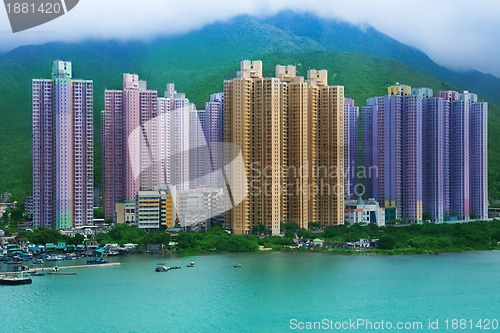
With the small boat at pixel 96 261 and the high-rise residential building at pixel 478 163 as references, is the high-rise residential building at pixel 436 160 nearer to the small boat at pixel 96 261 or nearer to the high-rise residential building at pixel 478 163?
the high-rise residential building at pixel 478 163

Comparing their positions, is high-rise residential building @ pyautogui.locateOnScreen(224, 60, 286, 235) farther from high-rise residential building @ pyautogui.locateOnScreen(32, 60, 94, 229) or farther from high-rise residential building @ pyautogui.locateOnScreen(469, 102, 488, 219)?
high-rise residential building @ pyautogui.locateOnScreen(469, 102, 488, 219)

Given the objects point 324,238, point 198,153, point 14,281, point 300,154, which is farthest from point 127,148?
point 14,281

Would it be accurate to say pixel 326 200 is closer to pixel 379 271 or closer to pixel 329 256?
pixel 329 256

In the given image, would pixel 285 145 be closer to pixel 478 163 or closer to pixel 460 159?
pixel 460 159

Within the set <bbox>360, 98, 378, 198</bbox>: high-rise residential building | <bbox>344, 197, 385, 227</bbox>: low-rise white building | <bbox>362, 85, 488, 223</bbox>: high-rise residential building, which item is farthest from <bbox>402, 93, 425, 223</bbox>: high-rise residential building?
<bbox>344, 197, 385, 227</bbox>: low-rise white building

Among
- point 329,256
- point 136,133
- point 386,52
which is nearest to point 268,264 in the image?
point 329,256

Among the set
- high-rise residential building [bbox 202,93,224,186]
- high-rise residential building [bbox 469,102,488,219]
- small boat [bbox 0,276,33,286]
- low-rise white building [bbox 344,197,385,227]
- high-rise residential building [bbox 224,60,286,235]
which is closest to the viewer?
small boat [bbox 0,276,33,286]
